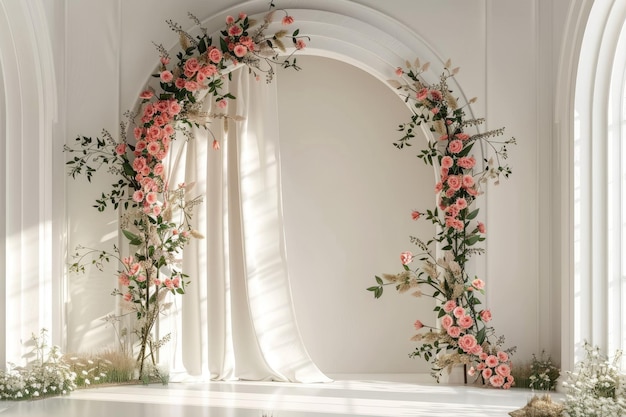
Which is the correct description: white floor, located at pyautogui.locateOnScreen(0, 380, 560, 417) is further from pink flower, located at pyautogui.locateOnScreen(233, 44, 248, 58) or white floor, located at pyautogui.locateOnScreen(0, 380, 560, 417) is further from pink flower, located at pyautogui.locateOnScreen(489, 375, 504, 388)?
pink flower, located at pyautogui.locateOnScreen(233, 44, 248, 58)

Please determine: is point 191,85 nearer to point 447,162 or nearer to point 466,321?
point 447,162

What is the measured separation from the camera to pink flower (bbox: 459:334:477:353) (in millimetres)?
5734

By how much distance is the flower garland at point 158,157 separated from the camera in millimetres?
5824

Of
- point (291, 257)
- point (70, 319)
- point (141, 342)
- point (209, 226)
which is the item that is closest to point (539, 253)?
point (291, 257)

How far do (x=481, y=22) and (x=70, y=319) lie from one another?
3.70 m

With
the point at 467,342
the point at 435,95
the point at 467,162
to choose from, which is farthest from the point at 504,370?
the point at 435,95

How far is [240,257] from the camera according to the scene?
6512 millimetres

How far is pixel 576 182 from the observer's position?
557 cm

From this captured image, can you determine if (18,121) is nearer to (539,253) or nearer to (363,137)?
(363,137)

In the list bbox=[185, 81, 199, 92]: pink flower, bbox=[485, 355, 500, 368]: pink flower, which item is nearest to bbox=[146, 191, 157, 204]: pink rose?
bbox=[185, 81, 199, 92]: pink flower

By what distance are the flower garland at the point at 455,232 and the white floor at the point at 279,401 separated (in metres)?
0.26

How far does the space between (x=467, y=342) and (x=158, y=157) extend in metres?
2.53

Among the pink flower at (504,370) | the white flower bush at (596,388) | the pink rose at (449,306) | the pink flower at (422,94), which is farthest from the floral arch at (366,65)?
the white flower bush at (596,388)

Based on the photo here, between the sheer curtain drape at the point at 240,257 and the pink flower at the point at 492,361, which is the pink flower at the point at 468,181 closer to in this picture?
the pink flower at the point at 492,361
